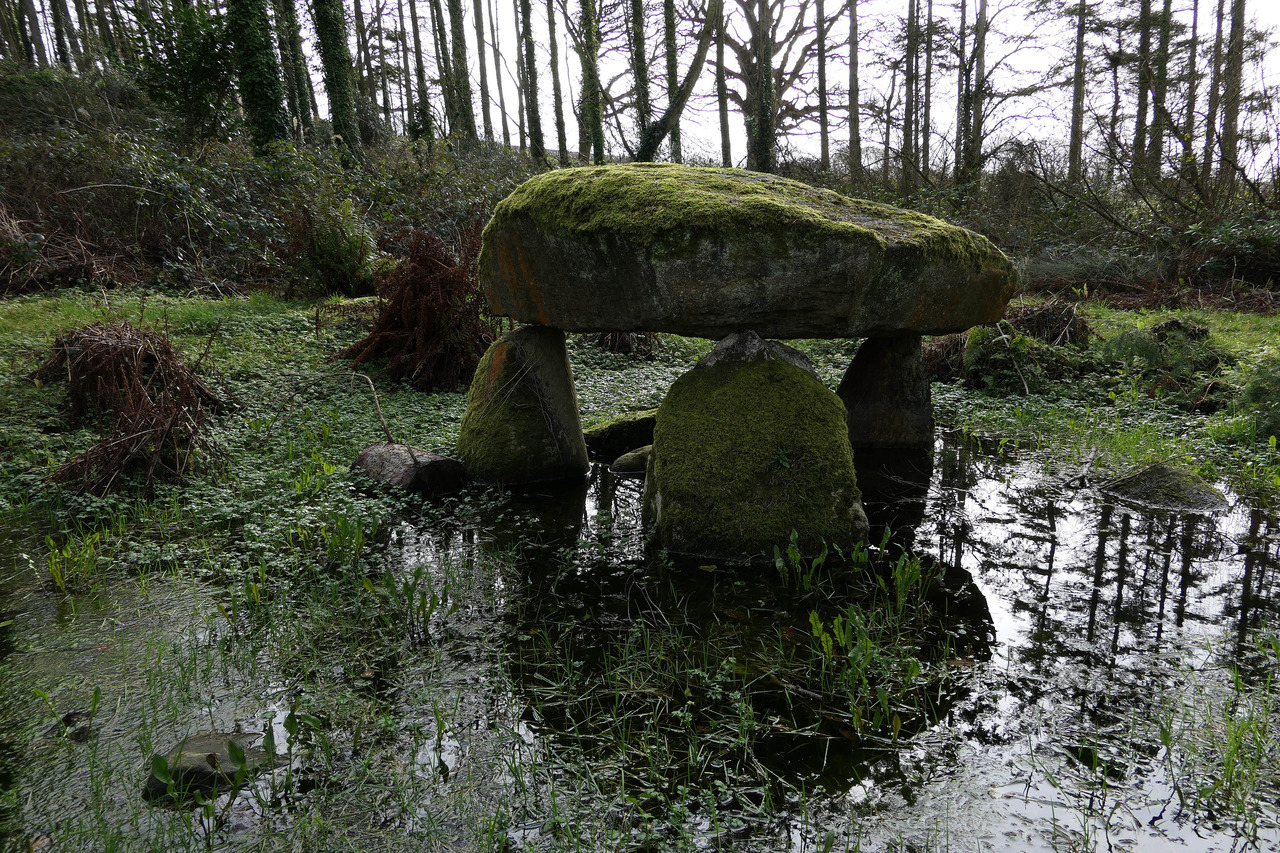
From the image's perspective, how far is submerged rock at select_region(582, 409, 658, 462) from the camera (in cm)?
595

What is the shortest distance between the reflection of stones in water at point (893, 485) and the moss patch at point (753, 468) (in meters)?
0.51

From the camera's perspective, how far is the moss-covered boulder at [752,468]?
3842 millimetres

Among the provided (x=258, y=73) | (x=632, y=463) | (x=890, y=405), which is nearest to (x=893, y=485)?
(x=890, y=405)

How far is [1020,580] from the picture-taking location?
357cm

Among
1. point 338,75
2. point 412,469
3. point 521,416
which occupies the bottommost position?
point 412,469

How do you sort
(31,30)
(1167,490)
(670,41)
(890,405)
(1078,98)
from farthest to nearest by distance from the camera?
1. (31,30)
2. (1078,98)
3. (670,41)
4. (890,405)
5. (1167,490)

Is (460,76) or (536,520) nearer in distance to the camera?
(536,520)

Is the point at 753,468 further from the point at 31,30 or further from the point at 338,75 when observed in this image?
the point at 31,30

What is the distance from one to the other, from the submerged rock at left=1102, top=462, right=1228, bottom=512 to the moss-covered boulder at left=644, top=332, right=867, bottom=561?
194 cm

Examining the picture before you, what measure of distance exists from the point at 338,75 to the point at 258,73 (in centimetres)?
289

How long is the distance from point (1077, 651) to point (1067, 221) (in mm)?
12941

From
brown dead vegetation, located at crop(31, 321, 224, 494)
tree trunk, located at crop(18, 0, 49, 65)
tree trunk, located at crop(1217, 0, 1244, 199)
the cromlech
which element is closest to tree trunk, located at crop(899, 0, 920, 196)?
tree trunk, located at crop(1217, 0, 1244, 199)

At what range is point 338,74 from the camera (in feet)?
49.6

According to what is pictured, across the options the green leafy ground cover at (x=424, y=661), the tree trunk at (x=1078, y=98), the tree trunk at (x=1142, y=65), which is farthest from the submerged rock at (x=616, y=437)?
the tree trunk at (x=1078, y=98)
